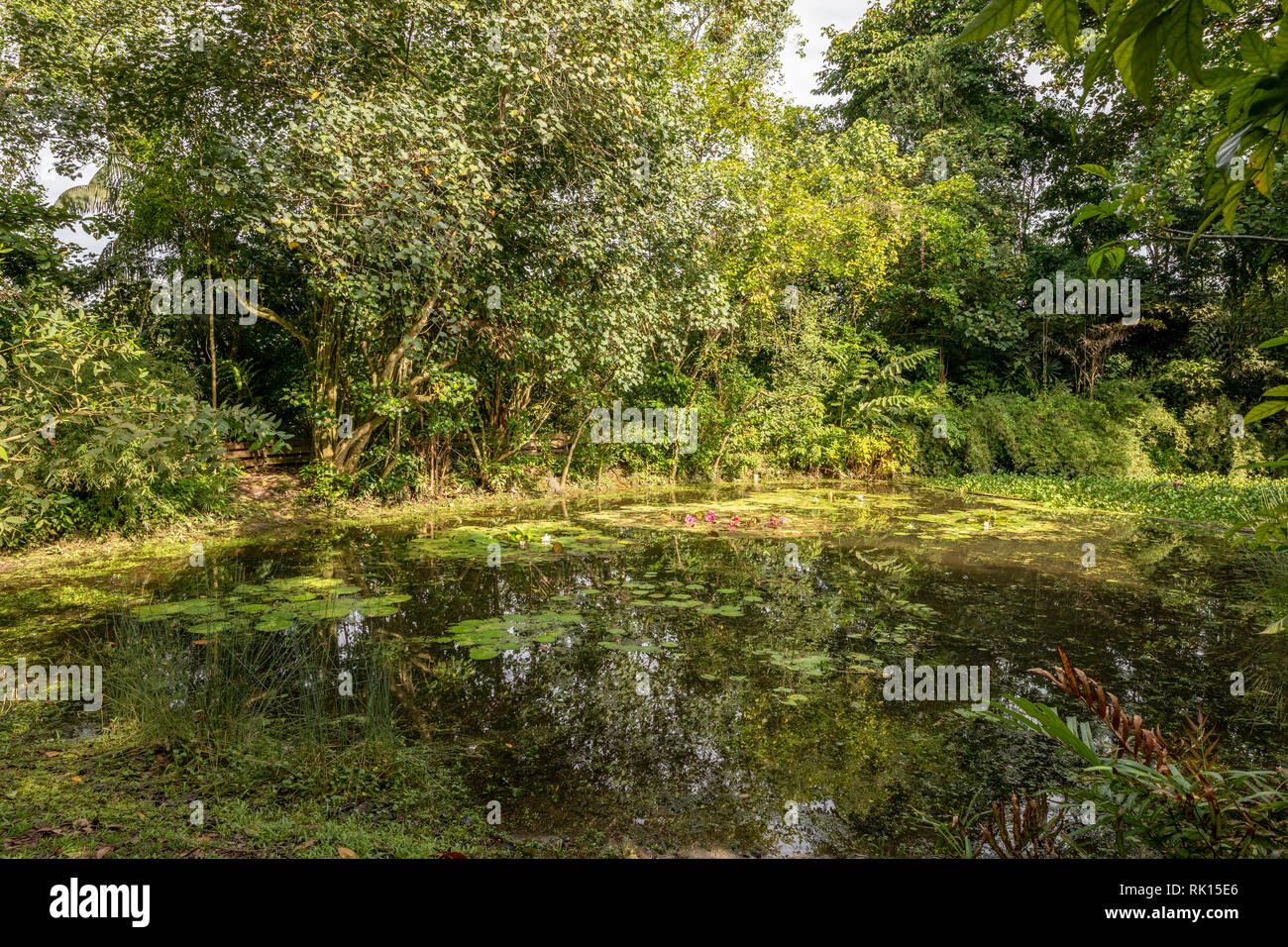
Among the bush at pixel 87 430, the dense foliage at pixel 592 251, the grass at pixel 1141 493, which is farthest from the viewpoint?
the grass at pixel 1141 493

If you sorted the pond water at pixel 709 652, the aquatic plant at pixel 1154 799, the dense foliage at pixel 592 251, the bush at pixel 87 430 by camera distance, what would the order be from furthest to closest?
the dense foliage at pixel 592 251
the bush at pixel 87 430
the pond water at pixel 709 652
the aquatic plant at pixel 1154 799

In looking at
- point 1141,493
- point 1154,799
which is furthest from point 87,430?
point 1141,493

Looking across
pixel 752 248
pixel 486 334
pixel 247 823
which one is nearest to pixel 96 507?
pixel 486 334

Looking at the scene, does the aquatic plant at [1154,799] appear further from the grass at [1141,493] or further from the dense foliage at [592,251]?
the grass at [1141,493]

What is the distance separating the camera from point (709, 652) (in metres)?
4.03

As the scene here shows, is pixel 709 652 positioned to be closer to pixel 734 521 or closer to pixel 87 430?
pixel 734 521

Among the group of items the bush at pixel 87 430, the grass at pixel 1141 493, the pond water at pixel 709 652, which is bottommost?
the pond water at pixel 709 652

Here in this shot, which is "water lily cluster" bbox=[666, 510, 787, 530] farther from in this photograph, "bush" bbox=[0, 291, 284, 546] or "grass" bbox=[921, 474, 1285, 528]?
"bush" bbox=[0, 291, 284, 546]

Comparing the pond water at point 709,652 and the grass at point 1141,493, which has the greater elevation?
the grass at point 1141,493

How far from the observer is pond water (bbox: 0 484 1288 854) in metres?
2.50

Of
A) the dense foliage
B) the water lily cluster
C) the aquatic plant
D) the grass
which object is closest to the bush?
the dense foliage

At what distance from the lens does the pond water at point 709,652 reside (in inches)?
98.4

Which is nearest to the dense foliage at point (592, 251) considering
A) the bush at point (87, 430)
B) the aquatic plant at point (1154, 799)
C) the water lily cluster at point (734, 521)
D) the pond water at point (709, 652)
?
the bush at point (87, 430)

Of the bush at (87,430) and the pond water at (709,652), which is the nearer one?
the pond water at (709,652)
